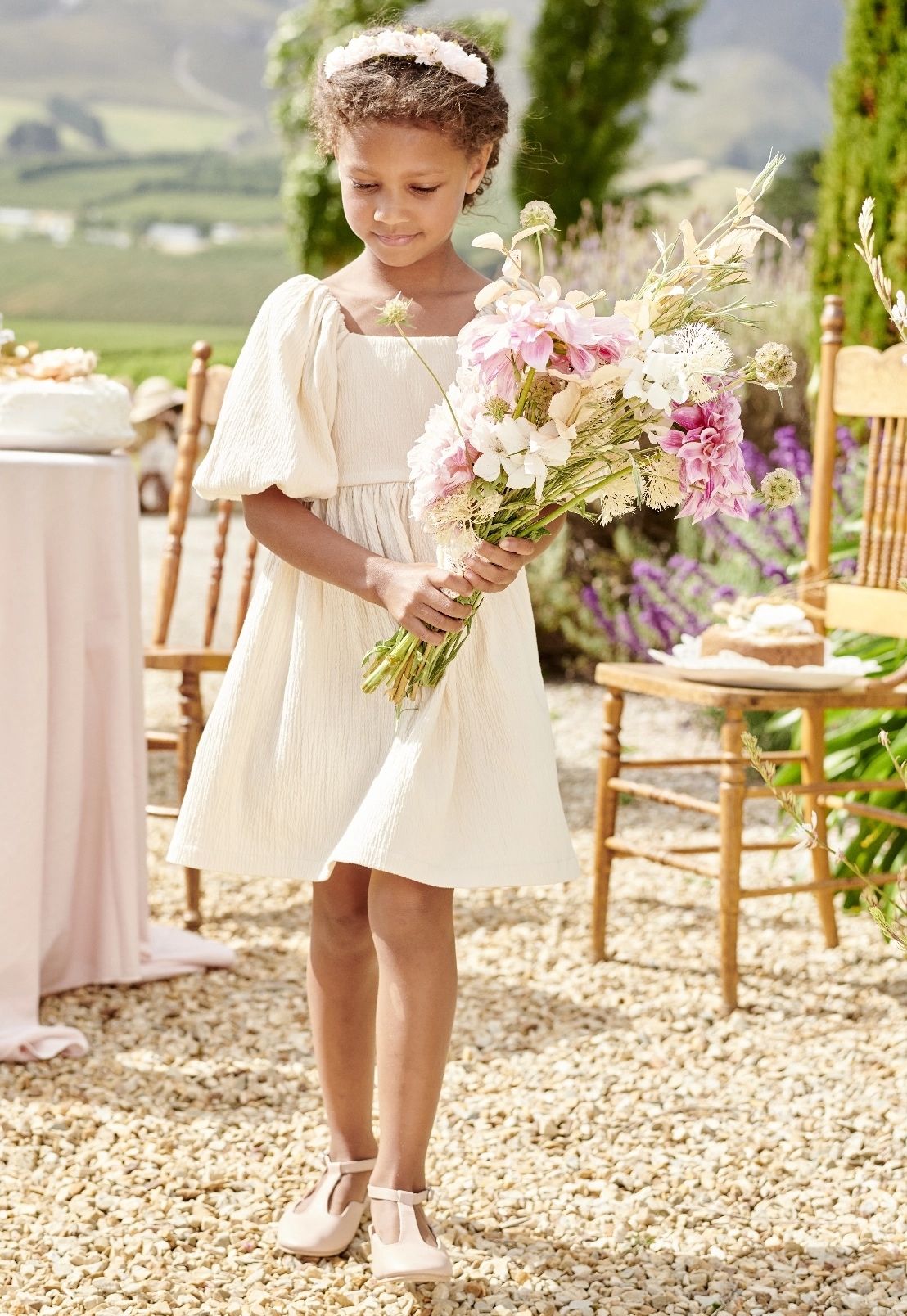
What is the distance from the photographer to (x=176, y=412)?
1080 cm

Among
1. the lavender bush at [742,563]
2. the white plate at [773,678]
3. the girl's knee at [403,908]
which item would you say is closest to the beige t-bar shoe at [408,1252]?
the girl's knee at [403,908]

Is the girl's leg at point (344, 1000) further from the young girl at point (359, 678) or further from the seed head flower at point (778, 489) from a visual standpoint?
the seed head flower at point (778, 489)

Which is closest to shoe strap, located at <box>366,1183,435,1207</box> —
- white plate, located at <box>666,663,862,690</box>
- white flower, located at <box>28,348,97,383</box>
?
white plate, located at <box>666,663,862,690</box>

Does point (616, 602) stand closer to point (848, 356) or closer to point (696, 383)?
point (848, 356)

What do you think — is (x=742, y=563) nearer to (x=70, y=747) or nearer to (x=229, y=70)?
(x=70, y=747)

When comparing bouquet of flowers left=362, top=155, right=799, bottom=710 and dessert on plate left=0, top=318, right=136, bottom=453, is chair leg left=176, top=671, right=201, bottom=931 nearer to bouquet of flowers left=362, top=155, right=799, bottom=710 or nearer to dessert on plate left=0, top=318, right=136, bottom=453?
dessert on plate left=0, top=318, right=136, bottom=453

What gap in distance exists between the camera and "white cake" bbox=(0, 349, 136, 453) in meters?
2.62

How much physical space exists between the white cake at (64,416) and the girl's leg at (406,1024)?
136cm

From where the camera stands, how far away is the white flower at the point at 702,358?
1.39m

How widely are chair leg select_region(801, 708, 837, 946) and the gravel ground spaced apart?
0.06 metres

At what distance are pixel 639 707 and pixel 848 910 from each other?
2640mm

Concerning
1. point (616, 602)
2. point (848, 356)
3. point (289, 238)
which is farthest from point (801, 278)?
point (289, 238)

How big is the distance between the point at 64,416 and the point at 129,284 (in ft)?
71.9

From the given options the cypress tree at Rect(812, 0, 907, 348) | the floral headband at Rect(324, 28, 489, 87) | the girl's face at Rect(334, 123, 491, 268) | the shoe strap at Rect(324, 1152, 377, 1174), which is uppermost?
the cypress tree at Rect(812, 0, 907, 348)
